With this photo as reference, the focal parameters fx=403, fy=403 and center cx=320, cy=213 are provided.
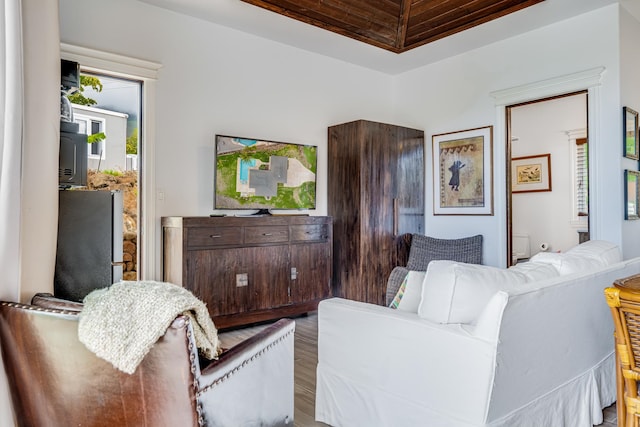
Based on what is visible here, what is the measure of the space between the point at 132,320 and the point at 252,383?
395 mm

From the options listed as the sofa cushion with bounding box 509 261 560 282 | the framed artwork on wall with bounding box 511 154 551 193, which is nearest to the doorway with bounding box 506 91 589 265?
the framed artwork on wall with bounding box 511 154 551 193

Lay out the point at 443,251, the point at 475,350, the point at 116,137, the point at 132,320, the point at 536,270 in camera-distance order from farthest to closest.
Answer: the point at 443,251, the point at 116,137, the point at 536,270, the point at 475,350, the point at 132,320

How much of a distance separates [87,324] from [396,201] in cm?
428

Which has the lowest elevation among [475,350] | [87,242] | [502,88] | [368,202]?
[475,350]

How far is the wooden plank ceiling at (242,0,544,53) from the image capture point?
3.51m

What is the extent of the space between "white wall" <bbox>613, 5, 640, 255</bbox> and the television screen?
3084mm

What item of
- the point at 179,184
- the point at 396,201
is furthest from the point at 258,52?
the point at 396,201

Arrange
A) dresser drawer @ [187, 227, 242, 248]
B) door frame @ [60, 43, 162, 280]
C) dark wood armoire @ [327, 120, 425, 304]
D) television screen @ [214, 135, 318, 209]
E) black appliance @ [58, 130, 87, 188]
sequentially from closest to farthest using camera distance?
black appliance @ [58, 130, 87, 188], dresser drawer @ [187, 227, 242, 248], door frame @ [60, 43, 162, 280], television screen @ [214, 135, 318, 209], dark wood armoire @ [327, 120, 425, 304]

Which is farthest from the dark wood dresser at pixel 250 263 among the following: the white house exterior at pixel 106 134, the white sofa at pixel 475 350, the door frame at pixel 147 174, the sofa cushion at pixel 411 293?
the sofa cushion at pixel 411 293

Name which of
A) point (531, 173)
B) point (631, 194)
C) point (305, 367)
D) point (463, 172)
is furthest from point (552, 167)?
point (305, 367)

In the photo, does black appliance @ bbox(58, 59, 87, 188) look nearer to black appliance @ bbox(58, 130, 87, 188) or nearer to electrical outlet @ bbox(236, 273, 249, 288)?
black appliance @ bbox(58, 130, 87, 188)

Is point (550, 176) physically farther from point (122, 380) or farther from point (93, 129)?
point (122, 380)

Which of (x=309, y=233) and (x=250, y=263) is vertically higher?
(x=309, y=233)

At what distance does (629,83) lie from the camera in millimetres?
3900
